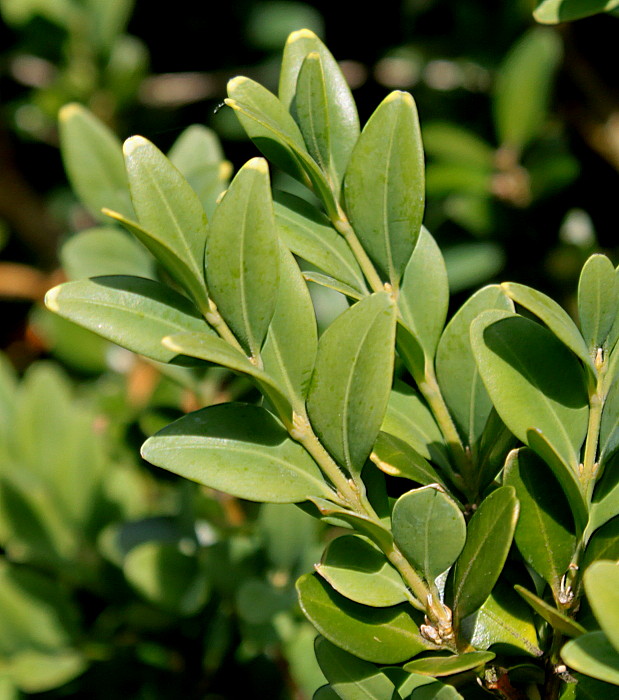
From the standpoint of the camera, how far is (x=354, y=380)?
0.41 m

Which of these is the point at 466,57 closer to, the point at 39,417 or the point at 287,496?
the point at 39,417

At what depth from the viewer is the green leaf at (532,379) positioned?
0.42m

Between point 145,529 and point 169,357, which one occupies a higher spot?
point 169,357

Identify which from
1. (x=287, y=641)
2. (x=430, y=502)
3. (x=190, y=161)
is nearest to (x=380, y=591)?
(x=430, y=502)

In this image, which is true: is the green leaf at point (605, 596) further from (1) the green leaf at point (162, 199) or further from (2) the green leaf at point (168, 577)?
(2) the green leaf at point (168, 577)

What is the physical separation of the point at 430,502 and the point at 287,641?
1.44 ft

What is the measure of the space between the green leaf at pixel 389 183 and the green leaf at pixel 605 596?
21cm

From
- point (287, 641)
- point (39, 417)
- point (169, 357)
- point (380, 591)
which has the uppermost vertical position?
point (169, 357)

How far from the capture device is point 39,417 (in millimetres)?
967

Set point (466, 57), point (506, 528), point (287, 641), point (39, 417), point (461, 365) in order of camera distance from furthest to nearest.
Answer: point (466, 57)
point (39, 417)
point (287, 641)
point (461, 365)
point (506, 528)

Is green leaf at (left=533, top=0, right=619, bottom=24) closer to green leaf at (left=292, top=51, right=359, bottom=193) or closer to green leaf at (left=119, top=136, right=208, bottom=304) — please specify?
green leaf at (left=292, top=51, right=359, bottom=193)

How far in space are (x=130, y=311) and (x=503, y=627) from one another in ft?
0.83

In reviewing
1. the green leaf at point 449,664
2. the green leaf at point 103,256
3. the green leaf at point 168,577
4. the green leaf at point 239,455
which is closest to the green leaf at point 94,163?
the green leaf at point 103,256

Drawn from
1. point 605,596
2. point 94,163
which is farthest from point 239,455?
point 94,163
